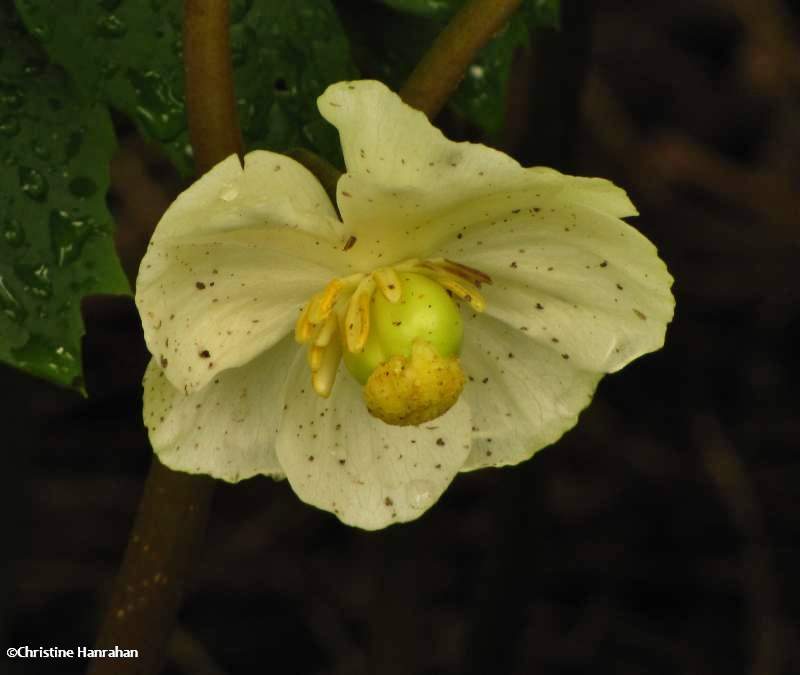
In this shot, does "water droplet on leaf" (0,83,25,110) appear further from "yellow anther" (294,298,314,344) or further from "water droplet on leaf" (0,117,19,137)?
"yellow anther" (294,298,314,344)

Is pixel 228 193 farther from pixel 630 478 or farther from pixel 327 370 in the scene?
pixel 630 478

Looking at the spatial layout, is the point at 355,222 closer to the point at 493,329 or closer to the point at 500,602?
the point at 493,329

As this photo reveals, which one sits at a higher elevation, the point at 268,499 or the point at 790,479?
the point at 790,479

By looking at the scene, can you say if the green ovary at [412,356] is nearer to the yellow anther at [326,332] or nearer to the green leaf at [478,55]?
the yellow anther at [326,332]

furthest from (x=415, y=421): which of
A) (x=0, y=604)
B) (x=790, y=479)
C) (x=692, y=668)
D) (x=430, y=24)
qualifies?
(x=790, y=479)

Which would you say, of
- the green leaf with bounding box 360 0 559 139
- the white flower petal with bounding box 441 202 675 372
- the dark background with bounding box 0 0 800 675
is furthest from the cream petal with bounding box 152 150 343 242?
the dark background with bounding box 0 0 800 675
